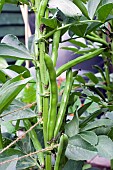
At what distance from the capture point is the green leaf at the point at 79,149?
0.44 m

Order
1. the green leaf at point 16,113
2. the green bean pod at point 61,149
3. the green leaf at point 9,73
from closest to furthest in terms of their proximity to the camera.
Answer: the green bean pod at point 61,149, the green leaf at point 16,113, the green leaf at point 9,73

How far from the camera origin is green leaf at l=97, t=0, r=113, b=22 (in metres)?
0.46

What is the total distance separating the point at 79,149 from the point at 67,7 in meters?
0.20

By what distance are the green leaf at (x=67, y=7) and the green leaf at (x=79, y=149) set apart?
0.18 meters

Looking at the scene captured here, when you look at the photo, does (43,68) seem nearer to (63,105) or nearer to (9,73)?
(63,105)

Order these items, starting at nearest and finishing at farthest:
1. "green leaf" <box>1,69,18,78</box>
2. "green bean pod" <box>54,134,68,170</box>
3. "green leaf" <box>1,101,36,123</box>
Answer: "green bean pod" <box>54,134,68,170</box>
"green leaf" <box>1,101,36,123</box>
"green leaf" <box>1,69,18,78</box>

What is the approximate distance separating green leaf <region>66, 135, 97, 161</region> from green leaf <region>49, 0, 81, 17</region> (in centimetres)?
18

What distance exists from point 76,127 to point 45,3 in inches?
7.4

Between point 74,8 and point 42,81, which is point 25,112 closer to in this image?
point 42,81

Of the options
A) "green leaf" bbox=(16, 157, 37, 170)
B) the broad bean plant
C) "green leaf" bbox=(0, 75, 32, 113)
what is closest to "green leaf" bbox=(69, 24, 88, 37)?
the broad bean plant

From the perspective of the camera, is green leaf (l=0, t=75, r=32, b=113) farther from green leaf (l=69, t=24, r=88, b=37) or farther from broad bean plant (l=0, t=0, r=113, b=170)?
green leaf (l=69, t=24, r=88, b=37)

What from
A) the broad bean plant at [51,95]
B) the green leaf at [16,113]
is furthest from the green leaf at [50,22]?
the green leaf at [16,113]

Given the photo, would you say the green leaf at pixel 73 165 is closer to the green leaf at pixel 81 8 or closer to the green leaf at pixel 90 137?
the green leaf at pixel 90 137

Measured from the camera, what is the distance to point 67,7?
48 cm
